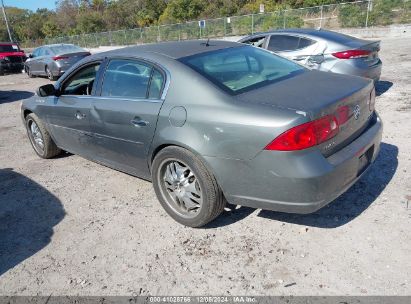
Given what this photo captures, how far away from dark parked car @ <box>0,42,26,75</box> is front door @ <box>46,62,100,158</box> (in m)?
17.6

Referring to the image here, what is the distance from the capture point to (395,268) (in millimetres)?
2635

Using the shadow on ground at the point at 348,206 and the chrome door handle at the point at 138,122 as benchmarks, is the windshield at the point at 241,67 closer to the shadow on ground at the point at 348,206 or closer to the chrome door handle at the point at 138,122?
the chrome door handle at the point at 138,122

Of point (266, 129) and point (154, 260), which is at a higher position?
point (266, 129)

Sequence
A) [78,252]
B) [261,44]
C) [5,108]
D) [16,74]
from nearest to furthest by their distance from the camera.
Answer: [78,252]
[261,44]
[5,108]
[16,74]

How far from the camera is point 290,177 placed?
2.64 metres

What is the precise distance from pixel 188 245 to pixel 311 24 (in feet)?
81.0

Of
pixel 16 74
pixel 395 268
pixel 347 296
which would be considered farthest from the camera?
pixel 16 74

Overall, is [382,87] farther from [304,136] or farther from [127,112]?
[127,112]

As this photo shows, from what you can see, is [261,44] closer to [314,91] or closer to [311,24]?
[314,91]

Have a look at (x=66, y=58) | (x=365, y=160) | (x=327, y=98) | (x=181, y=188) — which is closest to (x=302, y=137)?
(x=327, y=98)

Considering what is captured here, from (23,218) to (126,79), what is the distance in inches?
73.5

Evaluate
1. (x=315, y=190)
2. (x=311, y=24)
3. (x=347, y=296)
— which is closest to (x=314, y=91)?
(x=315, y=190)

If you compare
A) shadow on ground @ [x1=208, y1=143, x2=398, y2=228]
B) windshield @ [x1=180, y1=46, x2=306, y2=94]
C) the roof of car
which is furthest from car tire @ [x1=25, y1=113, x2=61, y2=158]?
shadow on ground @ [x1=208, y1=143, x2=398, y2=228]

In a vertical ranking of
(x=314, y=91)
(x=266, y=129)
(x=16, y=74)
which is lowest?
(x=16, y=74)
